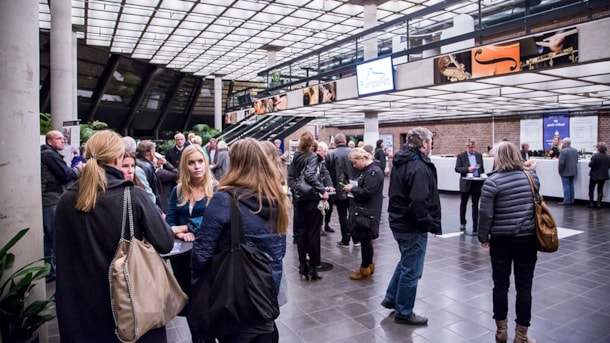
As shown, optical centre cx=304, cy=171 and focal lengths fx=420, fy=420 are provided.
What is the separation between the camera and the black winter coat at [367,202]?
4.17m

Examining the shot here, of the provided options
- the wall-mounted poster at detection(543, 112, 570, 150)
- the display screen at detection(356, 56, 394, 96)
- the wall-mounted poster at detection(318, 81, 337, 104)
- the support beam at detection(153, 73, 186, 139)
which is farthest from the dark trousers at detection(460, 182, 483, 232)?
the support beam at detection(153, 73, 186, 139)

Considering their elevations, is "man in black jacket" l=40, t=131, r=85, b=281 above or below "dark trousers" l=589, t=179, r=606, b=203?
above

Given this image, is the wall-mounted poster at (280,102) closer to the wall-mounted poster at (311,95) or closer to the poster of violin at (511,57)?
the wall-mounted poster at (311,95)

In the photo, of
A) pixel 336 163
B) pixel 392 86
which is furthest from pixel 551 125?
pixel 336 163

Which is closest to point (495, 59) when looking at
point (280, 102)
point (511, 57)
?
point (511, 57)

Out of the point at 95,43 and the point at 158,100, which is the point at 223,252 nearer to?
the point at 95,43

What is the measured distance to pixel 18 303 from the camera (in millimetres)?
2209

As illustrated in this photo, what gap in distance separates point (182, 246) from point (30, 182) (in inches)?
36.8

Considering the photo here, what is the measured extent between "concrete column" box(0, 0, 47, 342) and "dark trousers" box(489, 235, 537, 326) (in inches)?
116

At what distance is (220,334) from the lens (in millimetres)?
1729

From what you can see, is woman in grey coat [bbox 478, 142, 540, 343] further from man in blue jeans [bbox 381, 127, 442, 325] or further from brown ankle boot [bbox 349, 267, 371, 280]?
brown ankle boot [bbox 349, 267, 371, 280]

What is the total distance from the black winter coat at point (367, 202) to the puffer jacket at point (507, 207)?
4.43 ft

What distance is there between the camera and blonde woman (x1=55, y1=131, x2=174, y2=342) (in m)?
1.73

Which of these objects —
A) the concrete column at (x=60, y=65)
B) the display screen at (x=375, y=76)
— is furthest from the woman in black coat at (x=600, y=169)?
the concrete column at (x=60, y=65)
